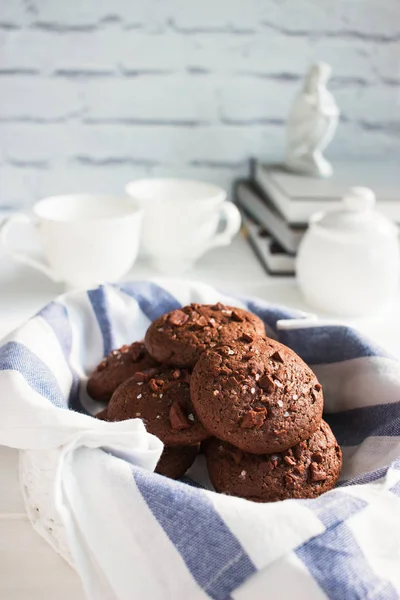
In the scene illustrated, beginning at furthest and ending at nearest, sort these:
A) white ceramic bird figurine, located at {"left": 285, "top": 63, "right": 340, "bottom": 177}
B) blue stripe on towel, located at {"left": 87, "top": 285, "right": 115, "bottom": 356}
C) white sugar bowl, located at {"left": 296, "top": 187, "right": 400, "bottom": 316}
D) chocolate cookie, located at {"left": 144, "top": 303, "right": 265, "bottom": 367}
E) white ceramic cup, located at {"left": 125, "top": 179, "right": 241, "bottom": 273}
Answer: white ceramic bird figurine, located at {"left": 285, "top": 63, "right": 340, "bottom": 177} → white ceramic cup, located at {"left": 125, "top": 179, "right": 241, "bottom": 273} → white sugar bowl, located at {"left": 296, "top": 187, "right": 400, "bottom": 316} → blue stripe on towel, located at {"left": 87, "top": 285, "right": 115, "bottom": 356} → chocolate cookie, located at {"left": 144, "top": 303, "right": 265, "bottom": 367}

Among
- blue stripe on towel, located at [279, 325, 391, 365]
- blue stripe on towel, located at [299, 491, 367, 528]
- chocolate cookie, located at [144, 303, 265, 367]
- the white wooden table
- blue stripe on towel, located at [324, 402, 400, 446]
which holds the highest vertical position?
chocolate cookie, located at [144, 303, 265, 367]

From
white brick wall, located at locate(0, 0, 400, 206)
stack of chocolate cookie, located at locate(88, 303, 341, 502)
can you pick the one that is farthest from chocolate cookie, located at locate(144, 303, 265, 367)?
white brick wall, located at locate(0, 0, 400, 206)

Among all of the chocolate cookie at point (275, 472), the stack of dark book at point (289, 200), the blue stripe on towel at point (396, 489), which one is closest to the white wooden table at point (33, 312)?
the stack of dark book at point (289, 200)

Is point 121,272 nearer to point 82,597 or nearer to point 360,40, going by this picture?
point 82,597

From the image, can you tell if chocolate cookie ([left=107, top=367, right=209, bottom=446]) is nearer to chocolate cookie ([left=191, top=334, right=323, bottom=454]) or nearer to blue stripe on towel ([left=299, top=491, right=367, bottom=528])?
chocolate cookie ([left=191, top=334, right=323, bottom=454])

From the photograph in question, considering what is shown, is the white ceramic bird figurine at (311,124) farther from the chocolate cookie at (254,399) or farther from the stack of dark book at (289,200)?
the chocolate cookie at (254,399)

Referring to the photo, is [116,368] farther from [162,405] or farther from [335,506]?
[335,506]

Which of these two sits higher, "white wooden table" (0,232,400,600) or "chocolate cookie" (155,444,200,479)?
"chocolate cookie" (155,444,200,479)

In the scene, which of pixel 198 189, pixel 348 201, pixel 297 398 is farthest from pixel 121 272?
pixel 297 398
